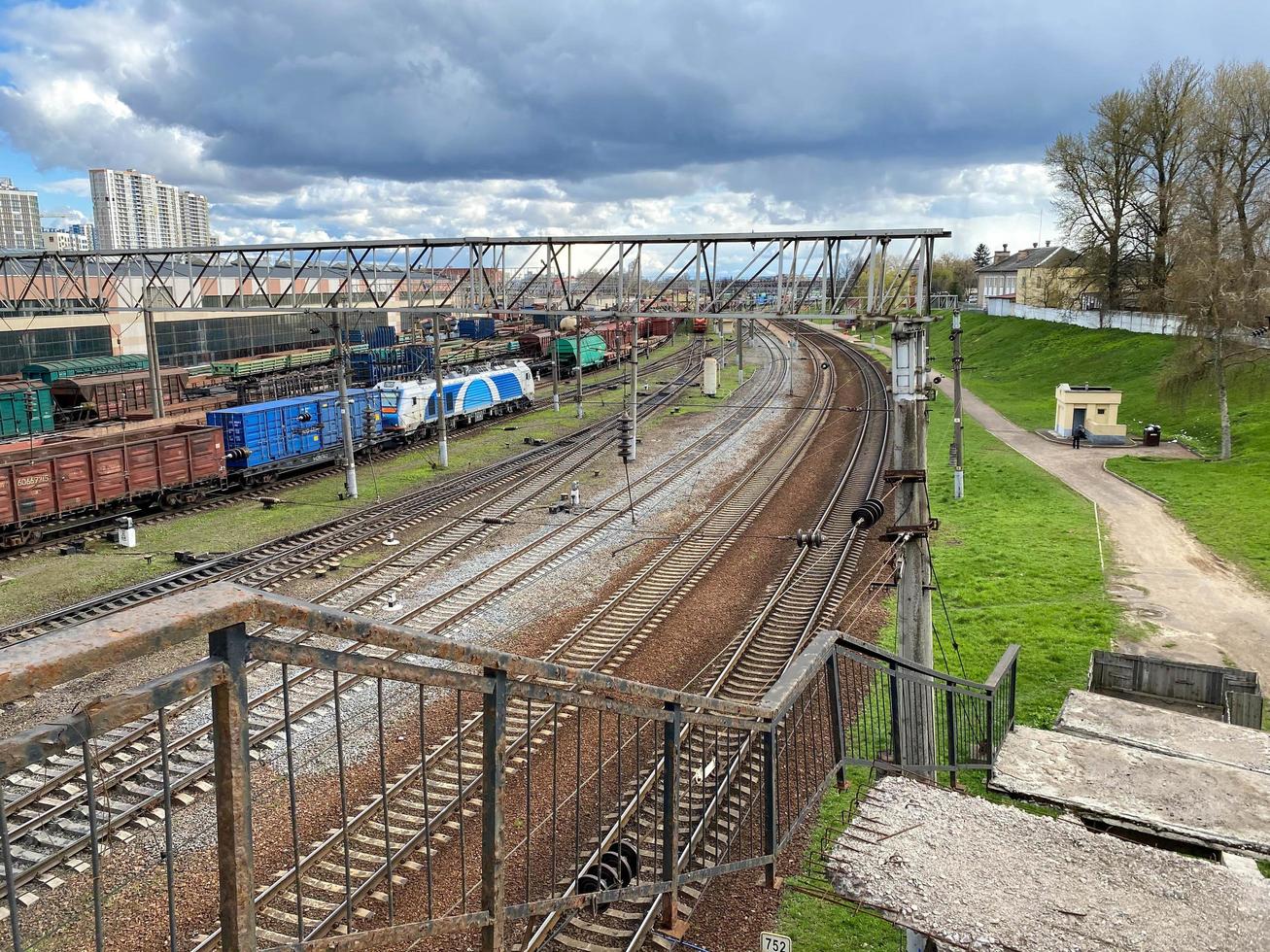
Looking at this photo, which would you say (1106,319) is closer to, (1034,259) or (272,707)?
(1034,259)

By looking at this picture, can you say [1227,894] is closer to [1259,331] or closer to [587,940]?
[587,940]

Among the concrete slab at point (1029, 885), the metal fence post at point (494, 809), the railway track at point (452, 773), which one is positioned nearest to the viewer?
the metal fence post at point (494, 809)

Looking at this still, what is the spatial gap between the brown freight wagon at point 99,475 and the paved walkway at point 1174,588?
2309 centimetres

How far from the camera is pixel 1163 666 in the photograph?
14.0 m

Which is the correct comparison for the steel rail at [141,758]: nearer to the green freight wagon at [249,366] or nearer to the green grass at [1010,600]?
the green grass at [1010,600]

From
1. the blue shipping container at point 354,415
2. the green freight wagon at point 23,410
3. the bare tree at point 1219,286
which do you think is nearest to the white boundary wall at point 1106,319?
the bare tree at point 1219,286

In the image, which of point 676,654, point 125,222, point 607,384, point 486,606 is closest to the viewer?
point 676,654

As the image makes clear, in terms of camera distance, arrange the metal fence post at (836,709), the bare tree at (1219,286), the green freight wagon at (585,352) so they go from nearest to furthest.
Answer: the metal fence post at (836,709), the bare tree at (1219,286), the green freight wagon at (585,352)

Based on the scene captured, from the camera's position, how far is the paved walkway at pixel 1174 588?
16.8 meters

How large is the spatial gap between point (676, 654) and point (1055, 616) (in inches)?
309

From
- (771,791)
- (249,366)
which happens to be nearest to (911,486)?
(771,791)

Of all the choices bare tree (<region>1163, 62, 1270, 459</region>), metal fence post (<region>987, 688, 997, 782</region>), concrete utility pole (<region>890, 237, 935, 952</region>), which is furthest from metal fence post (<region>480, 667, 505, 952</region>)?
bare tree (<region>1163, 62, 1270, 459</region>)

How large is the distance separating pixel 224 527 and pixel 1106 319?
5968 centimetres

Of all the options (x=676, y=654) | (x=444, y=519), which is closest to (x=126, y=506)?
(x=444, y=519)
